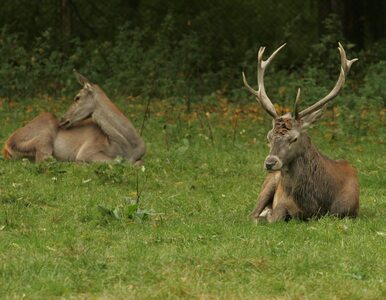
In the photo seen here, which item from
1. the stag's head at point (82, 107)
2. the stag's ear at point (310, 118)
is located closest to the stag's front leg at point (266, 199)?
the stag's ear at point (310, 118)

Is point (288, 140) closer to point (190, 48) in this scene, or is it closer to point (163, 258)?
point (163, 258)

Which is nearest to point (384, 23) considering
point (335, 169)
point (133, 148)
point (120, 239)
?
point (133, 148)

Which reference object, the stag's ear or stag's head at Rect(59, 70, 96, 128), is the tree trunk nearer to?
stag's head at Rect(59, 70, 96, 128)

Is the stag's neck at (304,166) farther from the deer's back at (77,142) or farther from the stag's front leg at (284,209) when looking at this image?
the deer's back at (77,142)

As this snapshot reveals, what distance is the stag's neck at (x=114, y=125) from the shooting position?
44.0 feet

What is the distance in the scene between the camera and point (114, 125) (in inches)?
534

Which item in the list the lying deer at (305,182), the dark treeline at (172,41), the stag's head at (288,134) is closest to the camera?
the stag's head at (288,134)

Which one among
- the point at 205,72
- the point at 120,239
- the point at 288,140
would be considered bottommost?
the point at 205,72

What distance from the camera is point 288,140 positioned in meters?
9.14

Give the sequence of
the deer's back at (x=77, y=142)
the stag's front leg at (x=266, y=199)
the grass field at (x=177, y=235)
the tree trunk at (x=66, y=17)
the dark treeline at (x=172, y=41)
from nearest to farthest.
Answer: the grass field at (x=177, y=235) → the stag's front leg at (x=266, y=199) → the deer's back at (x=77, y=142) → the dark treeline at (x=172, y=41) → the tree trunk at (x=66, y=17)

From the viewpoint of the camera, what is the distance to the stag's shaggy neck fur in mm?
9359

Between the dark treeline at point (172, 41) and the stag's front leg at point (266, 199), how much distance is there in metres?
7.47

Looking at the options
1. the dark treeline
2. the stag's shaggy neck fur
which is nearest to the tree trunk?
the dark treeline

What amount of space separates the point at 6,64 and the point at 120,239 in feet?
39.7
